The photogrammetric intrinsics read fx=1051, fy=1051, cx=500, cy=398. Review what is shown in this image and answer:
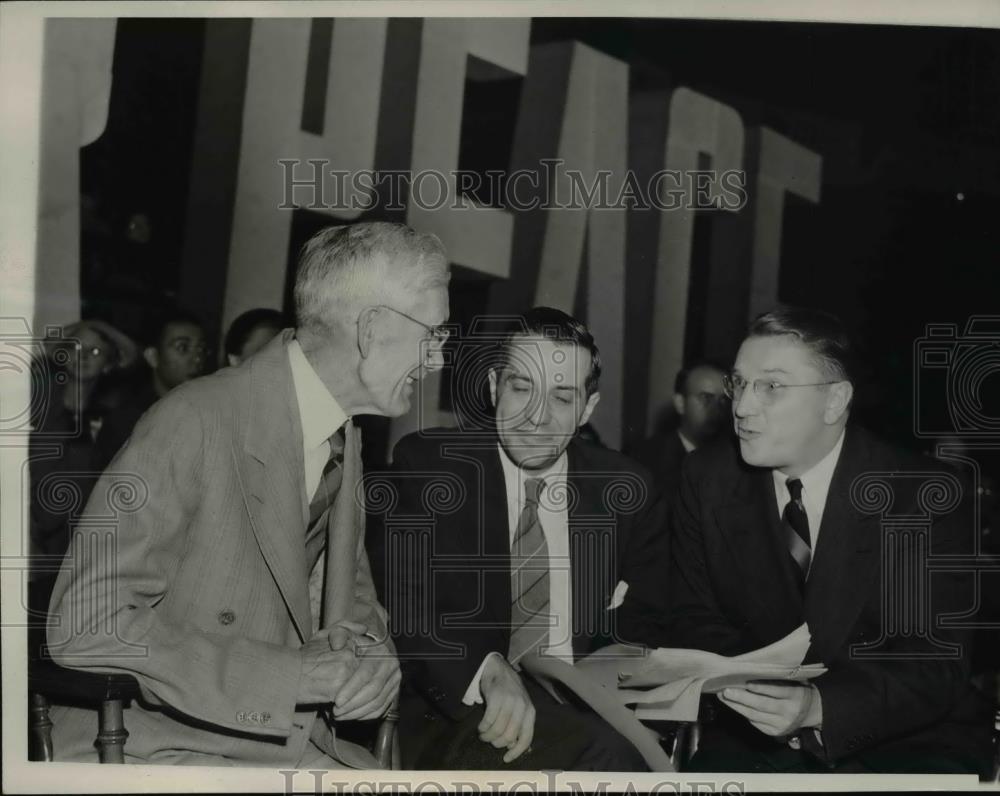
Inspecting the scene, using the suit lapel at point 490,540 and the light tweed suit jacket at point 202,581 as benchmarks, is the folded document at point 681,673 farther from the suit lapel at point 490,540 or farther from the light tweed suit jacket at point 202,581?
the light tweed suit jacket at point 202,581

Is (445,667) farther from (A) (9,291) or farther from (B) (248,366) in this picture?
(A) (9,291)

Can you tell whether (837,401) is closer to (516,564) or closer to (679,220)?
(679,220)

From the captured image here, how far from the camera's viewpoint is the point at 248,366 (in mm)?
2729

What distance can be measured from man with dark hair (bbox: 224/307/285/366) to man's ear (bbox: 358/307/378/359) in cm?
34

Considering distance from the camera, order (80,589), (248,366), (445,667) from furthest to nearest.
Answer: (445,667) < (248,366) < (80,589)

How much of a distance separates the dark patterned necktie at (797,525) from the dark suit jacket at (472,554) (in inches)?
15.7

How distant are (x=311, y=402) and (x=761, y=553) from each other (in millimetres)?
1358

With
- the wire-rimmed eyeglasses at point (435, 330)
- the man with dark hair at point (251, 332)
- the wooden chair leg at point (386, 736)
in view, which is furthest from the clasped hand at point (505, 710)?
the man with dark hair at point (251, 332)

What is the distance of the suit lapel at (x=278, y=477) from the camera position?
2.64 m

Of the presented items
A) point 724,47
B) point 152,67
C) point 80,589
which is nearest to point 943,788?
point 724,47

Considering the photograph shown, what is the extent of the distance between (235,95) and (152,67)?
0.82ft

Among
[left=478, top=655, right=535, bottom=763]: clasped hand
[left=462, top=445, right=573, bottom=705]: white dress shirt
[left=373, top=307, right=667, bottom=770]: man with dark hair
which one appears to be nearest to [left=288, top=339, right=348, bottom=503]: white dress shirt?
[left=373, top=307, right=667, bottom=770]: man with dark hair

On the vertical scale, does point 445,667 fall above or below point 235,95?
below

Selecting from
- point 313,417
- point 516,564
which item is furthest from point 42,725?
point 516,564
